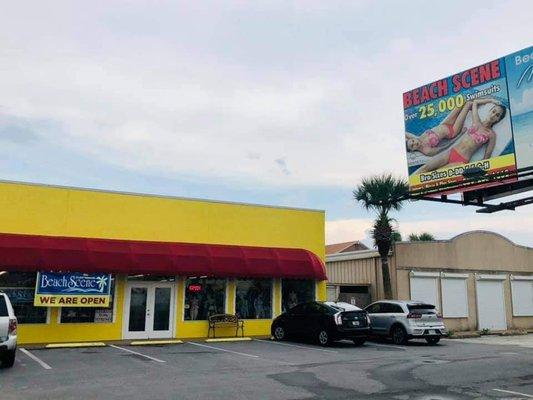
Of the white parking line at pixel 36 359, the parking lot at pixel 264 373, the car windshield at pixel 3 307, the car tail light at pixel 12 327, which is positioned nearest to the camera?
the parking lot at pixel 264 373

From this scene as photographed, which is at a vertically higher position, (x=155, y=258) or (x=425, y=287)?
(x=155, y=258)

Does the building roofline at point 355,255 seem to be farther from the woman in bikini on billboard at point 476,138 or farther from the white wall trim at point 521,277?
the woman in bikini on billboard at point 476,138

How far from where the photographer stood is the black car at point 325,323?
1791 centimetres

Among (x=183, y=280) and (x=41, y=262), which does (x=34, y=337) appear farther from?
(x=183, y=280)

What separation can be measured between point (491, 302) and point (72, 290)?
2133 cm

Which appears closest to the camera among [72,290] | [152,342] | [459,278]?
[72,290]

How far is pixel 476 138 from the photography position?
15.2m

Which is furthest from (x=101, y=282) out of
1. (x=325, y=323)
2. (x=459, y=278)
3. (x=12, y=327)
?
(x=459, y=278)

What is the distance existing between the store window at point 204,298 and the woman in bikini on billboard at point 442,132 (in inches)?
386

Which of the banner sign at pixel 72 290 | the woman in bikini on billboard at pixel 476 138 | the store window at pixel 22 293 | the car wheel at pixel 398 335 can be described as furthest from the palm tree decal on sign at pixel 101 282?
the woman in bikini on billboard at pixel 476 138

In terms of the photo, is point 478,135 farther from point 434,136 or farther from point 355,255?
point 355,255

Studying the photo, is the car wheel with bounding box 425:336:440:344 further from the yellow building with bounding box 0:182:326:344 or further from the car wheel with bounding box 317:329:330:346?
the yellow building with bounding box 0:182:326:344

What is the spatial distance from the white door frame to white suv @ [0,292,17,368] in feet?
23.8

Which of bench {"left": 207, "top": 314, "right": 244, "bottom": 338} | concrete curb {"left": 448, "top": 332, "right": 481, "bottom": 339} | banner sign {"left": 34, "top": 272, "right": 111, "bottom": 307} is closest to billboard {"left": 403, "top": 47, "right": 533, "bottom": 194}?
bench {"left": 207, "top": 314, "right": 244, "bottom": 338}
